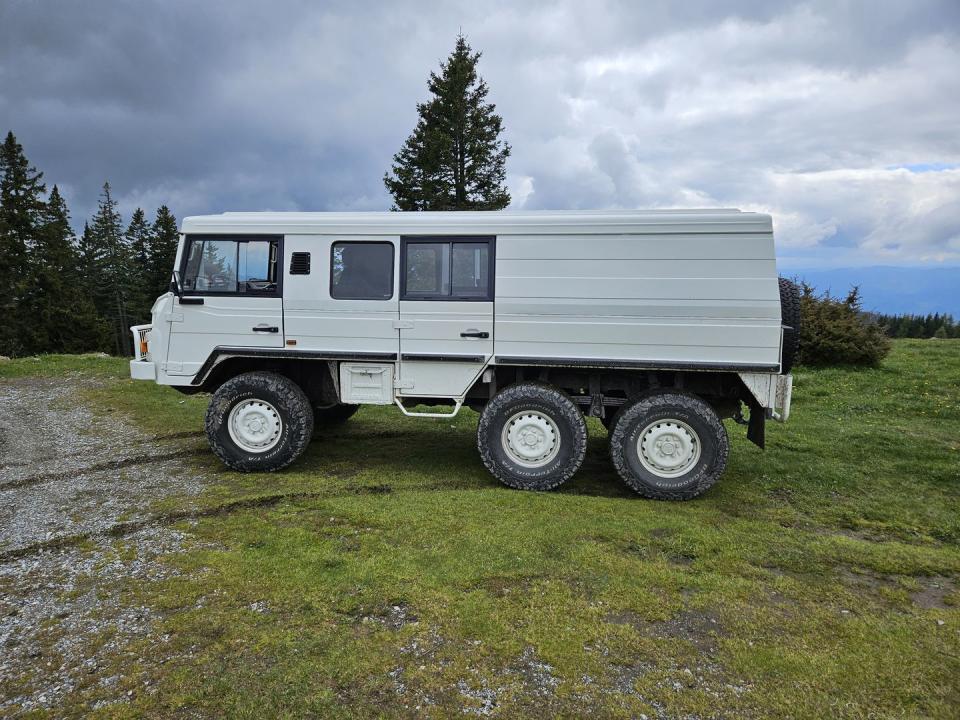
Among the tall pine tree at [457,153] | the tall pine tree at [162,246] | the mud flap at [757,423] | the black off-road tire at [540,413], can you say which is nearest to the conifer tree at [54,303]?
the tall pine tree at [162,246]

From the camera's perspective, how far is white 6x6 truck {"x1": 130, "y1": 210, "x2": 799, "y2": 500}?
6180mm

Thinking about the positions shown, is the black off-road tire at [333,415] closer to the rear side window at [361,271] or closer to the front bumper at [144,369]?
the front bumper at [144,369]

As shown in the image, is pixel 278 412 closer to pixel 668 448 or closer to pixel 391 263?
pixel 391 263

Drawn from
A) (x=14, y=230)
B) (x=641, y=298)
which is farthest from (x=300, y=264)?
(x=14, y=230)

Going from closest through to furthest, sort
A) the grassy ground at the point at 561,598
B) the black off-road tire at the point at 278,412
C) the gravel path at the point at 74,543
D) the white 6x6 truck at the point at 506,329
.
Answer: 1. the grassy ground at the point at 561,598
2. the gravel path at the point at 74,543
3. the white 6x6 truck at the point at 506,329
4. the black off-road tire at the point at 278,412

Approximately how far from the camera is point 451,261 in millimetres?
6668

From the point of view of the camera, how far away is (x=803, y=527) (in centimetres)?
568

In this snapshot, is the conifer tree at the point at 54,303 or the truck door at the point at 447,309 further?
the conifer tree at the point at 54,303

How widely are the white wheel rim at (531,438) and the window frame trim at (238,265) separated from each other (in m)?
3.16

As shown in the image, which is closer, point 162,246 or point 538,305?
point 538,305

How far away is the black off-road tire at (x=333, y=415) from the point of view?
9211 mm

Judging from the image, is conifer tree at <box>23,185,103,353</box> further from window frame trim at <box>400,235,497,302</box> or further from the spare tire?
the spare tire

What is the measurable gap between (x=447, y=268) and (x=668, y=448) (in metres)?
3.19

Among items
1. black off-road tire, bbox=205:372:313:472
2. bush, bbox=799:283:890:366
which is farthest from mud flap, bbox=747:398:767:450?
bush, bbox=799:283:890:366
